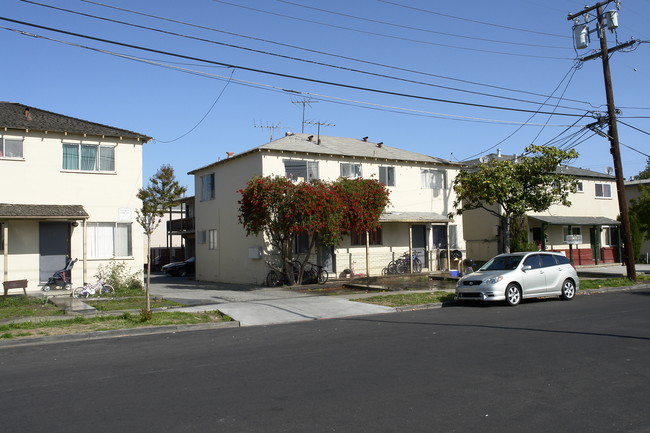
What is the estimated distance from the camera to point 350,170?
86.6ft

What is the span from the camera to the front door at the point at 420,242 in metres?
28.2

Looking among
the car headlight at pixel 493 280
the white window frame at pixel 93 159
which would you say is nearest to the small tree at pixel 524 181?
the car headlight at pixel 493 280

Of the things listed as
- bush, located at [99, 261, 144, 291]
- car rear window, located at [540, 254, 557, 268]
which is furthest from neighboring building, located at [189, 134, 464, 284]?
car rear window, located at [540, 254, 557, 268]

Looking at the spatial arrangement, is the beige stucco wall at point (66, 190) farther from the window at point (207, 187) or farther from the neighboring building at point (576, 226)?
the neighboring building at point (576, 226)

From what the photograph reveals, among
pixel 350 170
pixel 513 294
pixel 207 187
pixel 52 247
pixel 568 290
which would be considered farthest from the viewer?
pixel 207 187

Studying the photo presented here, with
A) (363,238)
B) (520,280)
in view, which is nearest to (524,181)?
(363,238)

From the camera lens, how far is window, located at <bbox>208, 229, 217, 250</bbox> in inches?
1108

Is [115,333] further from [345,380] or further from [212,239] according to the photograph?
[212,239]

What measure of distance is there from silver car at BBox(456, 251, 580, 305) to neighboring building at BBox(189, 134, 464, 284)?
866 centimetres

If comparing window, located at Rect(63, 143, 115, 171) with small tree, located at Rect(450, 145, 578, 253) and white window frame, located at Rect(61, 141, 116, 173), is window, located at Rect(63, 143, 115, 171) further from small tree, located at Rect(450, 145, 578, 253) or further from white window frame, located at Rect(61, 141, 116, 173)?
small tree, located at Rect(450, 145, 578, 253)

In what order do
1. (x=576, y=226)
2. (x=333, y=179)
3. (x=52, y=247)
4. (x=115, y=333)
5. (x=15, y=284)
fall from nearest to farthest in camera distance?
(x=115, y=333), (x=15, y=284), (x=52, y=247), (x=333, y=179), (x=576, y=226)

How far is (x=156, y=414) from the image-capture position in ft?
19.5

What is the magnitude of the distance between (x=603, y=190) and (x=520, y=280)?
1011 inches

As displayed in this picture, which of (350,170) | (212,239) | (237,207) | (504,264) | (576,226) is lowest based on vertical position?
(504,264)
